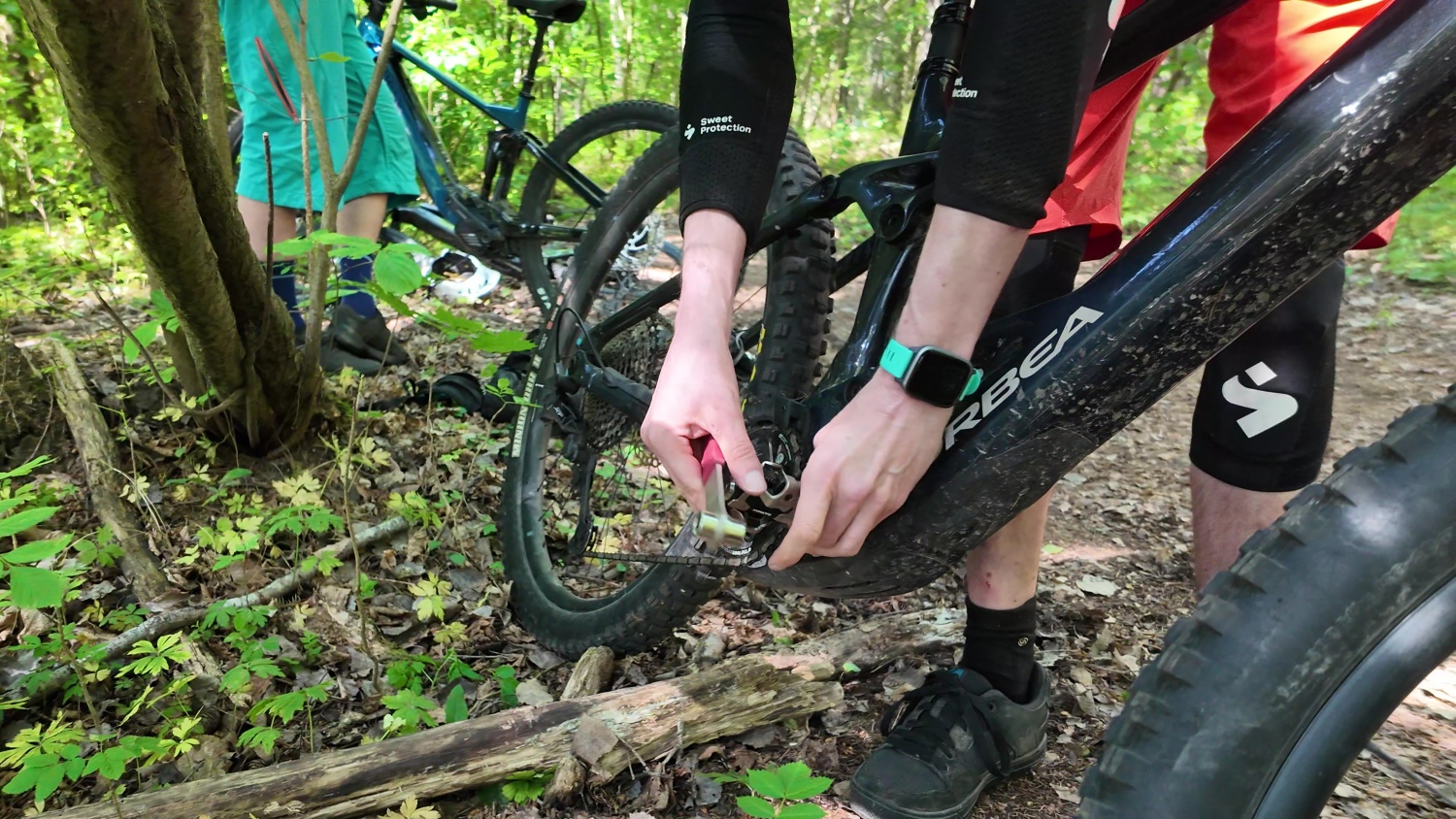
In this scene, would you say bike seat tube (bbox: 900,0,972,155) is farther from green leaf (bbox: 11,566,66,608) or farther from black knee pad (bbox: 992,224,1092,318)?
green leaf (bbox: 11,566,66,608)

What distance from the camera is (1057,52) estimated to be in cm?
92

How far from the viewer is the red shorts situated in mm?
1243

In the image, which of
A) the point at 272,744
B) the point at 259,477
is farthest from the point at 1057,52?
the point at 259,477

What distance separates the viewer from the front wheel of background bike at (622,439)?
1.58 meters

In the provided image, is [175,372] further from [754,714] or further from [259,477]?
[754,714]

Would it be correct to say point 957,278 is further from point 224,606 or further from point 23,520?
point 224,606

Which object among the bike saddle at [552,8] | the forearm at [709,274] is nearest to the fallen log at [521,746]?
the forearm at [709,274]

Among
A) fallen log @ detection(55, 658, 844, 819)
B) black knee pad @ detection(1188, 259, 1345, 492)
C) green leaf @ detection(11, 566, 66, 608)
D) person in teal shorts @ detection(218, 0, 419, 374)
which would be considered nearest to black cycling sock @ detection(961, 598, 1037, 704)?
fallen log @ detection(55, 658, 844, 819)

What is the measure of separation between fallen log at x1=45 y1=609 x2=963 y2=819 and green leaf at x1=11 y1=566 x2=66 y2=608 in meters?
0.32

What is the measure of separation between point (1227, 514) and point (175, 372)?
245 cm

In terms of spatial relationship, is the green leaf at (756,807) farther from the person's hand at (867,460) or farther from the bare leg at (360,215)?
the bare leg at (360,215)

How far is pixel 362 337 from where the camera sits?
9.65ft

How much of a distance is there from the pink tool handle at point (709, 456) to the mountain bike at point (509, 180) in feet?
7.98

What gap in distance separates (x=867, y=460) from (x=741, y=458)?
0.17 metres
